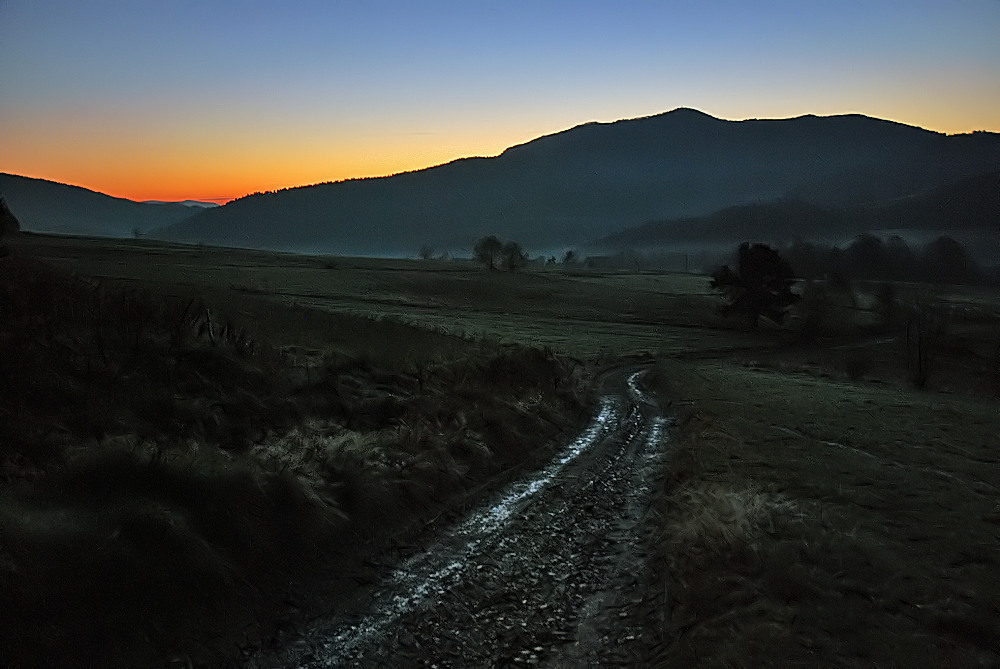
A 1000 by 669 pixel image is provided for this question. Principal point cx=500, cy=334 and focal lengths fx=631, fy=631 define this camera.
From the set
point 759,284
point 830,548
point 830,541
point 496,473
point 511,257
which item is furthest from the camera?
point 511,257

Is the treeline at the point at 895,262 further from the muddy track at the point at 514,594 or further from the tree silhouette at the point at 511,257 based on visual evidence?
the muddy track at the point at 514,594

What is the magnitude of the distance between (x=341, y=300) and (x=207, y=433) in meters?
57.1

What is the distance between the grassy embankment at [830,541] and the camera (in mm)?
7527

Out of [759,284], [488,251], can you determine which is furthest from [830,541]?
[488,251]

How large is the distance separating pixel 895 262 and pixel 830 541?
209 metres

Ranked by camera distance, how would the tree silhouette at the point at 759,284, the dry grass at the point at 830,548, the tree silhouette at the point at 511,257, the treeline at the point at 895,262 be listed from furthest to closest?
1. the treeline at the point at 895,262
2. the tree silhouette at the point at 511,257
3. the tree silhouette at the point at 759,284
4. the dry grass at the point at 830,548

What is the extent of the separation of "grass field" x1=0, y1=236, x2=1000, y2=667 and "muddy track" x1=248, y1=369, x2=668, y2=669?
755mm

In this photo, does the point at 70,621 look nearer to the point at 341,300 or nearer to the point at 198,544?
the point at 198,544

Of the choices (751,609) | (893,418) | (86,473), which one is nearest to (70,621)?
(86,473)

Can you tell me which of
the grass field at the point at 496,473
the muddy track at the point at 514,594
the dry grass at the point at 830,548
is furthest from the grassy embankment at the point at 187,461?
the dry grass at the point at 830,548

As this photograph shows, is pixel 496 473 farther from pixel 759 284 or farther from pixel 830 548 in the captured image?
pixel 759 284

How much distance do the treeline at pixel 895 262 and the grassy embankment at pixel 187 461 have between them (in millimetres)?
171631

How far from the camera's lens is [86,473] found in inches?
346

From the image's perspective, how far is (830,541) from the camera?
34.8ft
